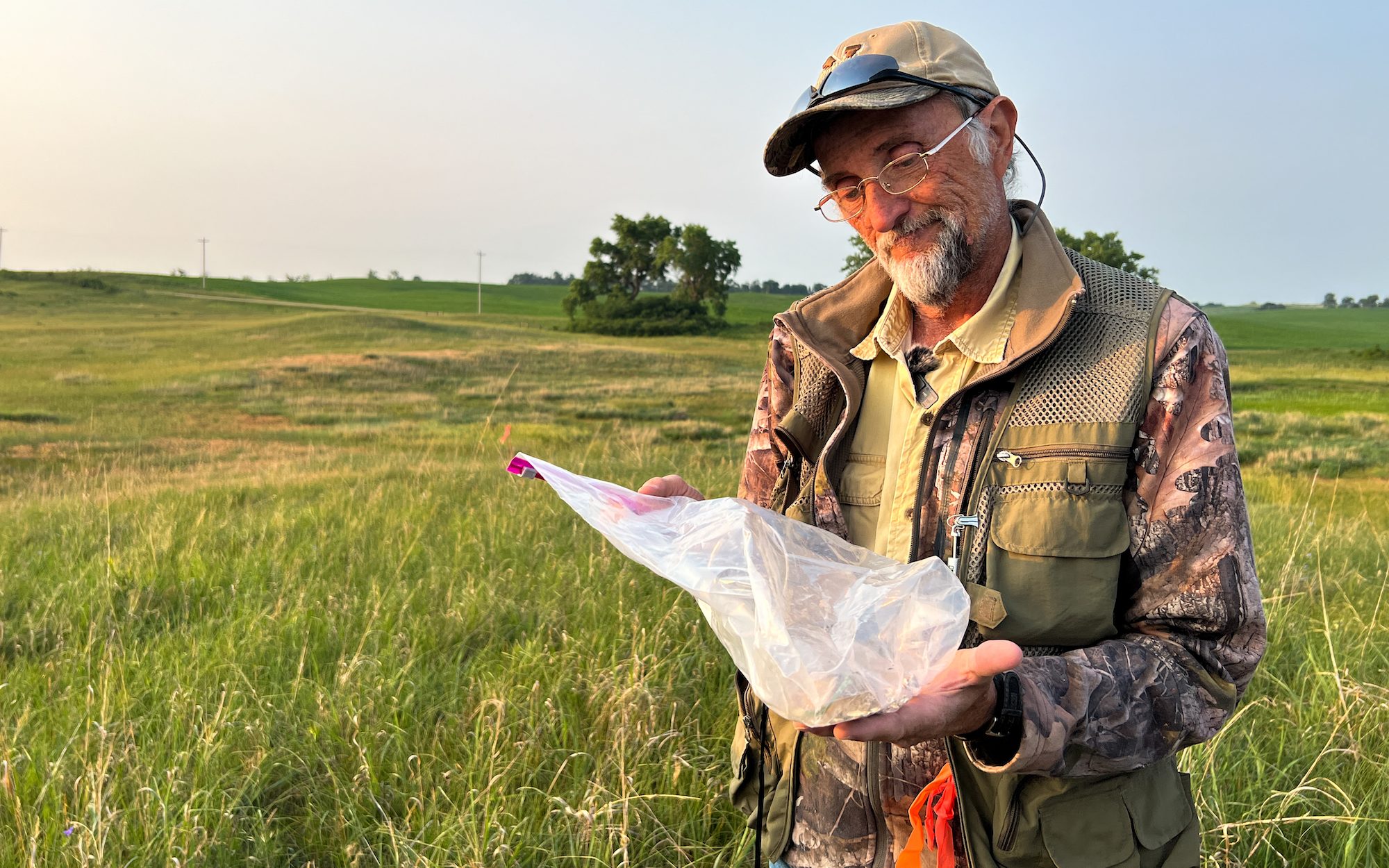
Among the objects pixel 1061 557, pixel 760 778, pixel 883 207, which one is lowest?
pixel 760 778

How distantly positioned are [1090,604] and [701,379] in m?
26.0

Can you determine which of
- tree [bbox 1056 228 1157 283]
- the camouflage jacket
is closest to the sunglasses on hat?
the camouflage jacket

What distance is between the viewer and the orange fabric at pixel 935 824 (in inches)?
59.1

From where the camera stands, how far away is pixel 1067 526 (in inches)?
56.8

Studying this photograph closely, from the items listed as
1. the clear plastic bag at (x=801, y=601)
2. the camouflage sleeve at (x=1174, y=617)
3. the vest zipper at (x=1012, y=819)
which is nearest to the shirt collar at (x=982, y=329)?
→ the camouflage sleeve at (x=1174, y=617)

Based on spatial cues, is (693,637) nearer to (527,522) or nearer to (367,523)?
(527,522)

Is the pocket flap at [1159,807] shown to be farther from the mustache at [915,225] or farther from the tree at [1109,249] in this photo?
the tree at [1109,249]

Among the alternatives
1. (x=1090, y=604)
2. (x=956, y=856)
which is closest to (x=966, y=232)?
(x=1090, y=604)

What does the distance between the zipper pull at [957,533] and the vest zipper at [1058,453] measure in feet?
0.43

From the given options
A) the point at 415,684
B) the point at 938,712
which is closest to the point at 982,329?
the point at 938,712

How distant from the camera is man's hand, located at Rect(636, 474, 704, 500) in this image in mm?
1973

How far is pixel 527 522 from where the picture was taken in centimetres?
577

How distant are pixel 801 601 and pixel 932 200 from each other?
933 mm

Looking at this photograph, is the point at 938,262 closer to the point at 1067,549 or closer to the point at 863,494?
the point at 863,494
